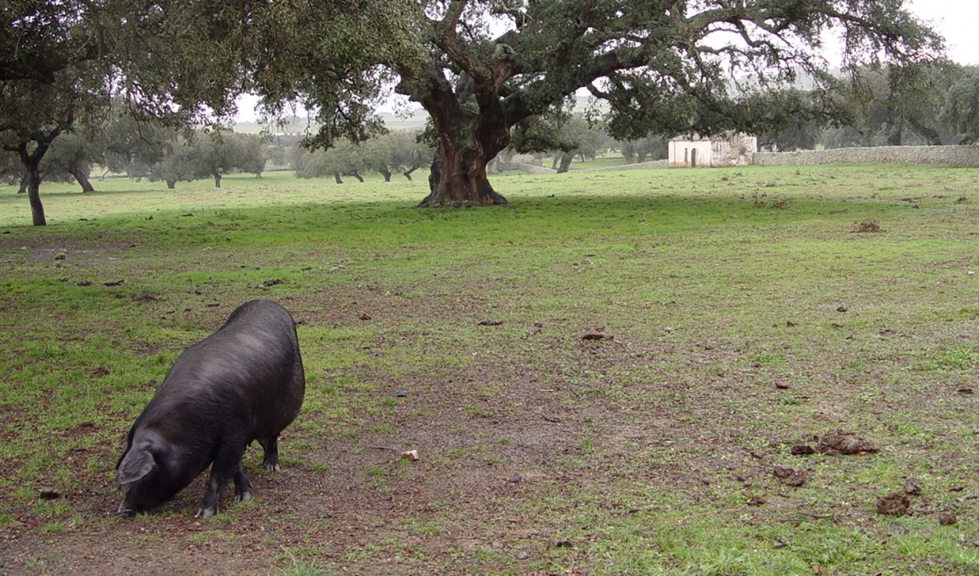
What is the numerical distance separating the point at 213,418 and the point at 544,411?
298 centimetres

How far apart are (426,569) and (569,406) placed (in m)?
3.28

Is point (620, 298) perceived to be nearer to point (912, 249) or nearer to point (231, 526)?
point (912, 249)

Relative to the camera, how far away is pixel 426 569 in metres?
4.52

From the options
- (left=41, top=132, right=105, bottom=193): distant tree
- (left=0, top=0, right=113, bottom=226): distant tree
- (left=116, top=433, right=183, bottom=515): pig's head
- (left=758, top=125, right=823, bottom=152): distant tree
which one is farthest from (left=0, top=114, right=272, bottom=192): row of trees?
(left=758, top=125, right=823, bottom=152): distant tree

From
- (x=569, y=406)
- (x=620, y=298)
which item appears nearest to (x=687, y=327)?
(x=620, y=298)

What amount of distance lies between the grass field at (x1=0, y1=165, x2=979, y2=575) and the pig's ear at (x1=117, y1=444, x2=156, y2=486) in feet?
0.89

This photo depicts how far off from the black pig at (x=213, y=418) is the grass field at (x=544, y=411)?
0.70 feet

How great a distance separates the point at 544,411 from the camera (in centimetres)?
752

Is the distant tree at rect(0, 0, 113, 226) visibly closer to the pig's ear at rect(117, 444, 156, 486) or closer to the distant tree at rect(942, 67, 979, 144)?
the pig's ear at rect(117, 444, 156, 486)

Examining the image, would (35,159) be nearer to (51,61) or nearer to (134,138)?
(51,61)

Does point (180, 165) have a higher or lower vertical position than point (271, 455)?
higher

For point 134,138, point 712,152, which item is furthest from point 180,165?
point 712,152

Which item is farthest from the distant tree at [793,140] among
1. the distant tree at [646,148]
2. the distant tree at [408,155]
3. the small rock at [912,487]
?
the small rock at [912,487]

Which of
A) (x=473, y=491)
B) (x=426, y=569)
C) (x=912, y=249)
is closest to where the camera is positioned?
(x=426, y=569)
